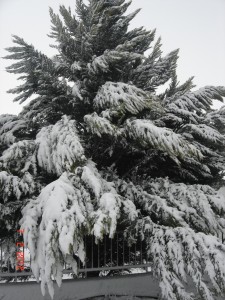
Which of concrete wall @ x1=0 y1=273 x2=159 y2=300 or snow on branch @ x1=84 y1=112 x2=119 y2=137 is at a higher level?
snow on branch @ x1=84 y1=112 x2=119 y2=137

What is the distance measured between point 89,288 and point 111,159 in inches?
92.5

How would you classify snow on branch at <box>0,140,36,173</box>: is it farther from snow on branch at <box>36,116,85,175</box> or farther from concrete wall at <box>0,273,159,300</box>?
concrete wall at <box>0,273,159,300</box>

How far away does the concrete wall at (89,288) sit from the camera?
4496mm

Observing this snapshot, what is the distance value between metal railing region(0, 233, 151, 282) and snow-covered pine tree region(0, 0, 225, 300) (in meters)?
0.51

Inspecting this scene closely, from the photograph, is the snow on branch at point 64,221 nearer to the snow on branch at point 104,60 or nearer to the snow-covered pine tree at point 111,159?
the snow-covered pine tree at point 111,159

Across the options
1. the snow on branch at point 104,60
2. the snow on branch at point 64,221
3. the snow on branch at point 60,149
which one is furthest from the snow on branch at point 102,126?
the snow on branch at point 104,60

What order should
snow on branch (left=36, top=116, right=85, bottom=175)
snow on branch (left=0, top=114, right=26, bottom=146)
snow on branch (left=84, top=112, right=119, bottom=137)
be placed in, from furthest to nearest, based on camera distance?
snow on branch (left=0, top=114, right=26, bottom=146), snow on branch (left=84, top=112, right=119, bottom=137), snow on branch (left=36, top=116, right=85, bottom=175)

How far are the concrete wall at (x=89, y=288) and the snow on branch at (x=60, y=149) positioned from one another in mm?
1828

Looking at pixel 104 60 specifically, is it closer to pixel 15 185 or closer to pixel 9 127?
pixel 9 127

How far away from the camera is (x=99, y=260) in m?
5.32

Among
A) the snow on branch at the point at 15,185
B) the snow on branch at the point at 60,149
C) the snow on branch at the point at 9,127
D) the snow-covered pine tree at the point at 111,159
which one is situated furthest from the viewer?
the snow on branch at the point at 9,127

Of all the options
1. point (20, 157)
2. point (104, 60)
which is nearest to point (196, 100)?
point (104, 60)

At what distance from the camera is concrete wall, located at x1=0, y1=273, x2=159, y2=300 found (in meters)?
4.50

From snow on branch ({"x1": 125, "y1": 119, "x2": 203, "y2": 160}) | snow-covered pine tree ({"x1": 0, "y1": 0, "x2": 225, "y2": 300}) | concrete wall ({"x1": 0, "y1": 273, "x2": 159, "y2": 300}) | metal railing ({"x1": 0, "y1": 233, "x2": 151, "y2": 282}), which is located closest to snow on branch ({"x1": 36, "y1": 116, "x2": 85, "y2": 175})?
snow-covered pine tree ({"x1": 0, "y1": 0, "x2": 225, "y2": 300})
